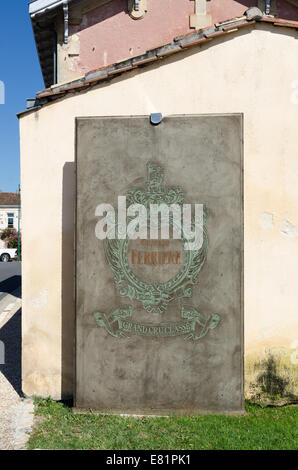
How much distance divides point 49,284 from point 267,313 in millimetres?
2673

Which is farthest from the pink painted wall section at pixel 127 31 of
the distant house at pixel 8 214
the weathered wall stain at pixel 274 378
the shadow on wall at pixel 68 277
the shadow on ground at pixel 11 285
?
the distant house at pixel 8 214

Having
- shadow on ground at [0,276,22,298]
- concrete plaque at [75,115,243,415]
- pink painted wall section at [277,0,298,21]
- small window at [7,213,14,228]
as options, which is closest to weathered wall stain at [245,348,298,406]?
concrete plaque at [75,115,243,415]

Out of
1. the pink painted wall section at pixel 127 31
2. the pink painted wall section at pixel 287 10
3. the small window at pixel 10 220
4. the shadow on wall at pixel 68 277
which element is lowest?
the shadow on wall at pixel 68 277

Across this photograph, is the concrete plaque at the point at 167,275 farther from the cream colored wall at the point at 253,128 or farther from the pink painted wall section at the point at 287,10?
the pink painted wall section at the point at 287,10

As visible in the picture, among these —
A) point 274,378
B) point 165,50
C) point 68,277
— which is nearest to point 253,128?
point 165,50

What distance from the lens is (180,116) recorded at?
5039 mm

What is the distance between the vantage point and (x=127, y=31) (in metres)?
8.96

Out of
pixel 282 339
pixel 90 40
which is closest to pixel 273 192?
pixel 282 339

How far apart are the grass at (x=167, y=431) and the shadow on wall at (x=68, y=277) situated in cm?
47

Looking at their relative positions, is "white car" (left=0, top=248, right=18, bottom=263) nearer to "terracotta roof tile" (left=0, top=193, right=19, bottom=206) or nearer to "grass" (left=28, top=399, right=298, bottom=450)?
"terracotta roof tile" (left=0, top=193, right=19, bottom=206)

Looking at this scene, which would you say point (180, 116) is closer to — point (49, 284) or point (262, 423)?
point (49, 284)

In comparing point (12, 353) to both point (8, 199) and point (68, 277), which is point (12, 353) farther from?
point (8, 199)

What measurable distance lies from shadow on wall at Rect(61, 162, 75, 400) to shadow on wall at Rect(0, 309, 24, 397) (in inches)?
27.1

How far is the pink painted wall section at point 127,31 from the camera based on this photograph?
891 centimetres
